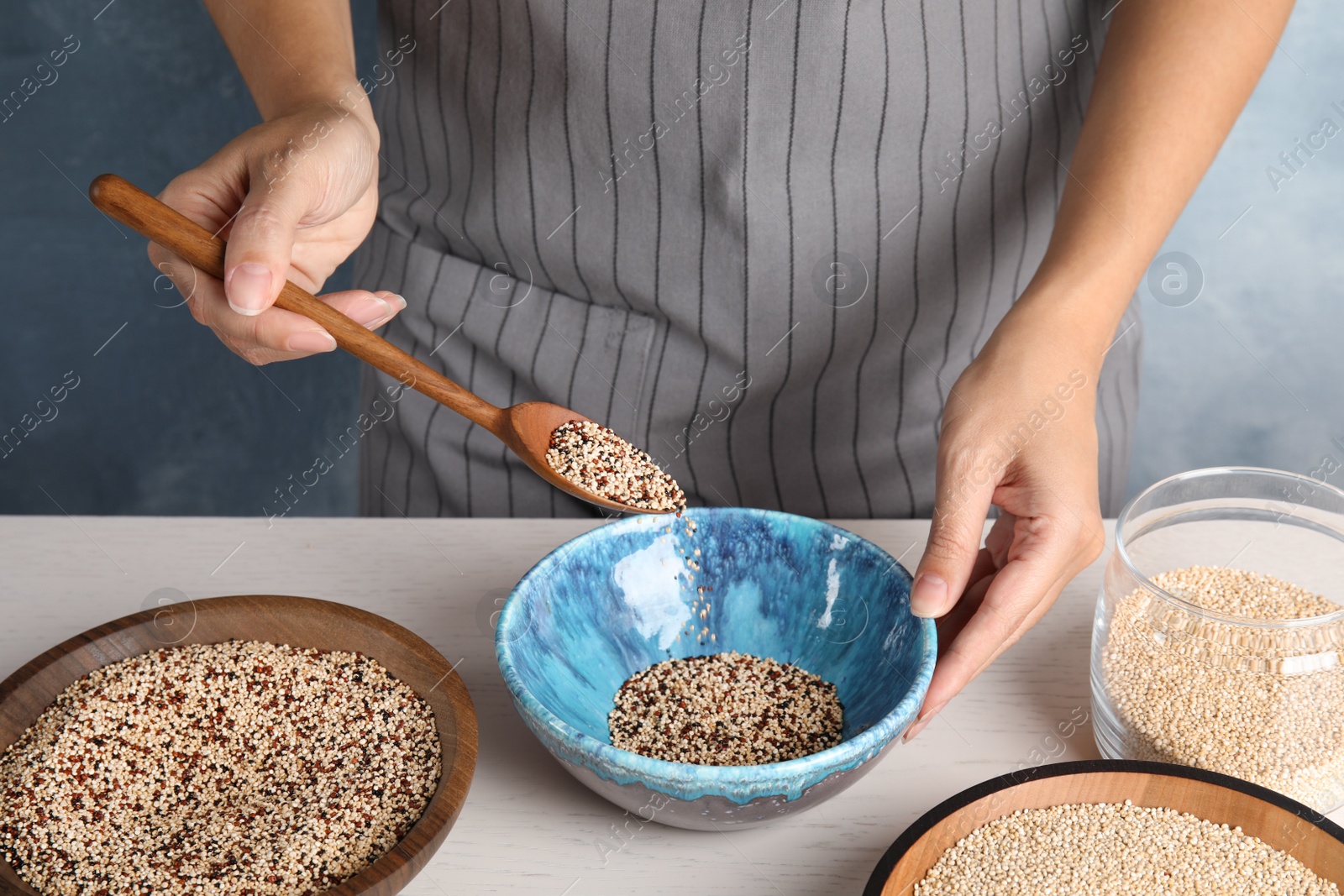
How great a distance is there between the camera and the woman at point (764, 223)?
97cm

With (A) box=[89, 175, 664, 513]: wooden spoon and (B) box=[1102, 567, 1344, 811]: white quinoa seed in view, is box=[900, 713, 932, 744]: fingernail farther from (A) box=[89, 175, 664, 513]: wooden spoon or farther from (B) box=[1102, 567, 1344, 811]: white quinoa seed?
(A) box=[89, 175, 664, 513]: wooden spoon

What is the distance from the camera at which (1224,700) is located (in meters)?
0.79

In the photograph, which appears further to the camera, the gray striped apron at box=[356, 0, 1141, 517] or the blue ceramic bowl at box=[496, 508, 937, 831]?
the gray striped apron at box=[356, 0, 1141, 517]

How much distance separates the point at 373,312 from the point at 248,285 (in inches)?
7.6

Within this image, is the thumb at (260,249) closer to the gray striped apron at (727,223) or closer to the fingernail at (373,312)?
the fingernail at (373,312)

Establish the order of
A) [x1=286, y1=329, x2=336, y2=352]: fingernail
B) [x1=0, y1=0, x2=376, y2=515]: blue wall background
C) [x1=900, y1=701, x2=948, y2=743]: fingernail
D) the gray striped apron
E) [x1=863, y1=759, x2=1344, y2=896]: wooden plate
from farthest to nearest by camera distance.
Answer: [x1=0, y1=0, x2=376, y2=515]: blue wall background → the gray striped apron → [x1=286, y1=329, x2=336, y2=352]: fingernail → [x1=900, y1=701, x2=948, y2=743]: fingernail → [x1=863, y1=759, x2=1344, y2=896]: wooden plate

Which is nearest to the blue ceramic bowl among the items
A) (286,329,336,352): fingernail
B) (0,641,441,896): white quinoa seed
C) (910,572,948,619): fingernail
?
(910,572,948,619): fingernail

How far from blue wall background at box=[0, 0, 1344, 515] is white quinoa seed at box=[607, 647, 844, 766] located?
158cm

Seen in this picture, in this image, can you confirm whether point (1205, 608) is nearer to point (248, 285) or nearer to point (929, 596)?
point (929, 596)

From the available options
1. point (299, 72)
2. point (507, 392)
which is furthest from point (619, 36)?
point (507, 392)

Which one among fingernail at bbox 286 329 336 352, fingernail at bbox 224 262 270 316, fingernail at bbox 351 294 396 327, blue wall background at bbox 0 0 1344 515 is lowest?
blue wall background at bbox 0 0 1344 515

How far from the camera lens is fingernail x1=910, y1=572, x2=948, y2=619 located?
0.85 metres

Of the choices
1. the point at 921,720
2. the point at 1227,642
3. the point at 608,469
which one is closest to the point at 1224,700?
the point at 1227,642

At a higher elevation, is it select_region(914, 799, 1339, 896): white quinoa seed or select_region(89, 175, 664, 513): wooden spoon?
select_region(89, 175, 664, 513): wooden spoon
